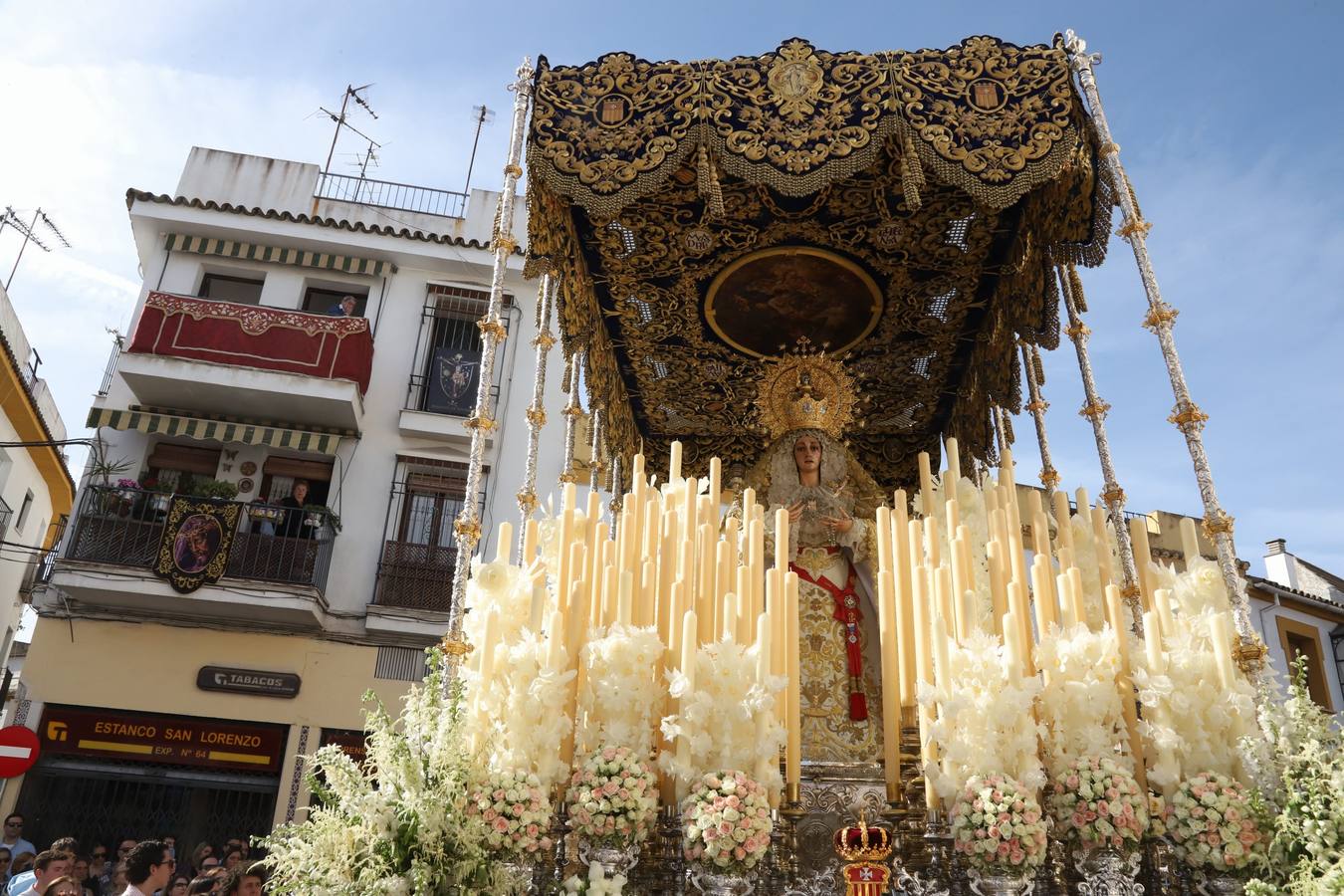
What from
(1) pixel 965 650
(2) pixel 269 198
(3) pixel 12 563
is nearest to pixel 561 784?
(1) pixel 965 650

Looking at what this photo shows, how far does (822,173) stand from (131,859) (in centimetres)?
516

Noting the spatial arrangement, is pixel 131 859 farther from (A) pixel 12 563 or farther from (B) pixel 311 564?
(A) pixel 12 563

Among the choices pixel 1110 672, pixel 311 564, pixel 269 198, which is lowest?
pixel 1110 672

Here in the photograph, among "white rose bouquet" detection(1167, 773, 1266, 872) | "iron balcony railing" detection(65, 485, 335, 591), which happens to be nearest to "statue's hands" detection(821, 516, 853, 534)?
"white rose bouquet" detection(1167, 773, 1266, 872)

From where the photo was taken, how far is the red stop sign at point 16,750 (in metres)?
11.7

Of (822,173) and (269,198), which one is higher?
(269,198)

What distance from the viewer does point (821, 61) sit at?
19.2 feet

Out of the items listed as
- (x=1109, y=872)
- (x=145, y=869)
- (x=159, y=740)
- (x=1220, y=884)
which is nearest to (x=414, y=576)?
(x=159, y=740)

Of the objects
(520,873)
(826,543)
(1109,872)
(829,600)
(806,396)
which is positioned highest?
(806,396)

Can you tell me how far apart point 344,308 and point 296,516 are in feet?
11.5

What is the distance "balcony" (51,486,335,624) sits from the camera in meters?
12.9

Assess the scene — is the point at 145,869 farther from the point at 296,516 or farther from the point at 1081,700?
the point at 296,516

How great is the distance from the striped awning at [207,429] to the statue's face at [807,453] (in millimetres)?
9257

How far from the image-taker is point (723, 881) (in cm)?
396
